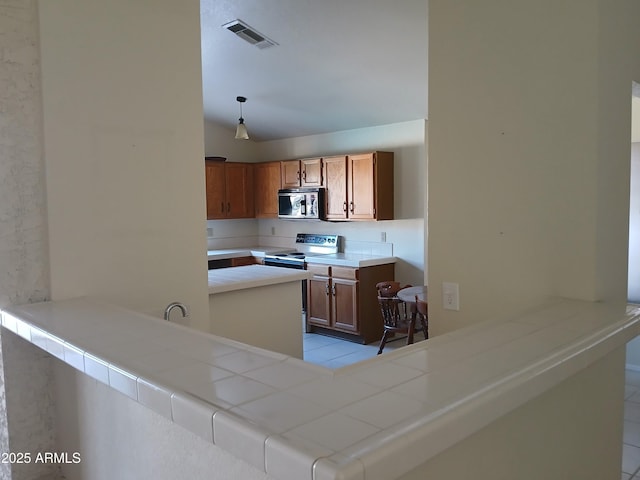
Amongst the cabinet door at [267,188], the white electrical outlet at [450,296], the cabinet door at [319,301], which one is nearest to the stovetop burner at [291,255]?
the cabinet door at [319,301]

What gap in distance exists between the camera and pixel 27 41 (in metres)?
1.76

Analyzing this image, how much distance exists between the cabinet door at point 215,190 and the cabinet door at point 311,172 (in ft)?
3.76

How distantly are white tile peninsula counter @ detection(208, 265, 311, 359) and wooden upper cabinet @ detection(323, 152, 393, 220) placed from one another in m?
2.45

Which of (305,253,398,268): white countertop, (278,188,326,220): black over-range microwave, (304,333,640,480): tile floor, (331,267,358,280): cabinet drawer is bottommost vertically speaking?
(304,333,640,480): tile floor

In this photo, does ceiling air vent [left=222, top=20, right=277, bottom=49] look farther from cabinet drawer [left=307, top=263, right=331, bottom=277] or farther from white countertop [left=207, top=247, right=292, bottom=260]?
white countertop [left=207, top=247, right=292, bottom=260]

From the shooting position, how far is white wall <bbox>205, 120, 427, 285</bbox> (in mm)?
5629

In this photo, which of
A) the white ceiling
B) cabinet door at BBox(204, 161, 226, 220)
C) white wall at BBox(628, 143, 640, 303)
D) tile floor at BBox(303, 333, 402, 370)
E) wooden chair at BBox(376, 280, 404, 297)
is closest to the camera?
the white ceiling

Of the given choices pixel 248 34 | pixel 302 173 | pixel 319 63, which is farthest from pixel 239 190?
pixel 248 34

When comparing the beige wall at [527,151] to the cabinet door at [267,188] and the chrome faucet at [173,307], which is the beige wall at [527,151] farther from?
the cabinet door at [267,188]

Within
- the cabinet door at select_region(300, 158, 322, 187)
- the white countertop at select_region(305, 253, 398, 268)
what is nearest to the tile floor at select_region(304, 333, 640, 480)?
the white countertop at select_region(305, 253, 398, 268)

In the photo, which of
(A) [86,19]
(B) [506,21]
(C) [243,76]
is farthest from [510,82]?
(C) [243,76]

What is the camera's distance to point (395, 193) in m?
5.83

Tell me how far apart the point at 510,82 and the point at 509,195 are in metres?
0.41

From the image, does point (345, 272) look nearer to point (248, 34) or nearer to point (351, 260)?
point (351, 260)
